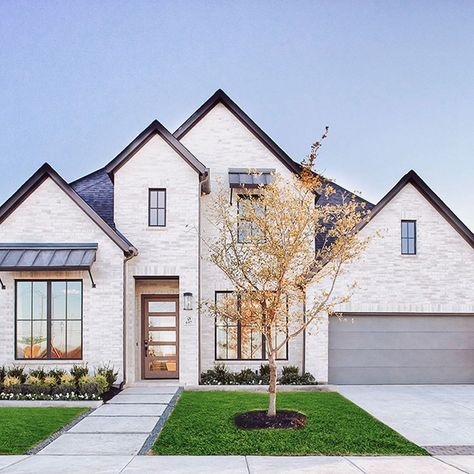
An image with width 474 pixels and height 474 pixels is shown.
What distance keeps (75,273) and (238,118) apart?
282 inches

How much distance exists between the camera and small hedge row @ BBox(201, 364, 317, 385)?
14.5 metres

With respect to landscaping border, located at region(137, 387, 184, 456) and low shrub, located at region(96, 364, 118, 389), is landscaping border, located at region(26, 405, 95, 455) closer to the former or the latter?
landscaping border, located at region(137, 387, 184, 456)

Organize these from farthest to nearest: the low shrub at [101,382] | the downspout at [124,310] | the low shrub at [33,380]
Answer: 1. the downspout at [124,310]
2. the low shrub at [33,380]
3. the low shrub at [101,382]

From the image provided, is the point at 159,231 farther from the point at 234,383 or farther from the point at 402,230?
the point at 402,230

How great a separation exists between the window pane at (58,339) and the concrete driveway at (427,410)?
7760 mm

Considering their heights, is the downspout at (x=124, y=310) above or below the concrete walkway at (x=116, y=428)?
above

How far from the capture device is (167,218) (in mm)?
14906

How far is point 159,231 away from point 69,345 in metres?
4.06

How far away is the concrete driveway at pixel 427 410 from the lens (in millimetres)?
8818

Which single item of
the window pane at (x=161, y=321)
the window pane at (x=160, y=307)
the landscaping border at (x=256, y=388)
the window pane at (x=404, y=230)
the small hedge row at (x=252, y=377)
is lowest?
the landscaping border at (x=256, y=388)

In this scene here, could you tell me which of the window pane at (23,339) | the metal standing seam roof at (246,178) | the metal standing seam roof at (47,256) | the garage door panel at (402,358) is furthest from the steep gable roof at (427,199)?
the window pane at (23,339)

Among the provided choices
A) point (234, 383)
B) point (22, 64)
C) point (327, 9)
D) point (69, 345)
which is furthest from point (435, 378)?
point (22, 64)

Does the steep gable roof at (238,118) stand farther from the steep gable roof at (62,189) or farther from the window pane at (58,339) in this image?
the window pane at (58,339)

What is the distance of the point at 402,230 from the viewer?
15.4m
